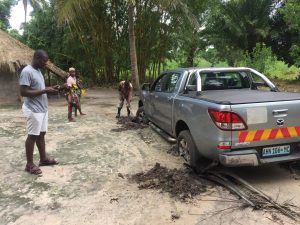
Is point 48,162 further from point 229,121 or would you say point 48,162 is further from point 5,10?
point 5,10

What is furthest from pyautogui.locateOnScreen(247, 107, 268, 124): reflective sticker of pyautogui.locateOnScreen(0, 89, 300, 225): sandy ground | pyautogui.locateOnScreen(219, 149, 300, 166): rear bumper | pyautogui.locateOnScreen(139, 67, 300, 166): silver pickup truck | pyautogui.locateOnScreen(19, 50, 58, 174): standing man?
pyautogui.locateOnScreen(19, 50, 58, 174): standing man

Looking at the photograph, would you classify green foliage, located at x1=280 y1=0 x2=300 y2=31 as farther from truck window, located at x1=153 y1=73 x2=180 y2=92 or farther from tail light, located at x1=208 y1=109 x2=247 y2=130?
tail light, located at x1=208 y1=109 x2=247 y2=130

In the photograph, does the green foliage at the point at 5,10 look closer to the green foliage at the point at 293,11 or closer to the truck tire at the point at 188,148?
the green foliage at the point at 293,11

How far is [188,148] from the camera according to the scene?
573 cm

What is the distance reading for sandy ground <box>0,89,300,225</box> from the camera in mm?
4301

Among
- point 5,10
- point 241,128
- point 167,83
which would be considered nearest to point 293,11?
point 167,83

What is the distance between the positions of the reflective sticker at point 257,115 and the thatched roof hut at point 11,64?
1162 centimetres

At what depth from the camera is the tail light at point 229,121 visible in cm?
478

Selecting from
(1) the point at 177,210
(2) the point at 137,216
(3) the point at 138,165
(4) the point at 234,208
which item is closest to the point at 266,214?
(4) the point at 234,208

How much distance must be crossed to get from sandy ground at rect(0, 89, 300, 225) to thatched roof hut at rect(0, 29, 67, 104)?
22.7 ft

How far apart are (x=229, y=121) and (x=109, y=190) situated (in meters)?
1.81

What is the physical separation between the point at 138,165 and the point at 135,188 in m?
1.11

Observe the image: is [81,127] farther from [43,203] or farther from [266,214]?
[266,214]

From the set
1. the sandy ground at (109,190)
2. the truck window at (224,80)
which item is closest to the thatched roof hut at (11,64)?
the sandy ground at (109,190)
